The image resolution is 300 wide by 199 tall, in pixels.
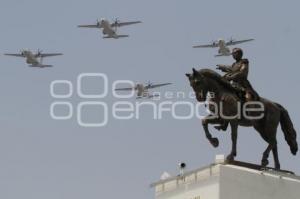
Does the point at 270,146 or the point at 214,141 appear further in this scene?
the point at 270,146

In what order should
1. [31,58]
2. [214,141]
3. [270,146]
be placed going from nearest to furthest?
[214,141]
[270,146]
[31,58]

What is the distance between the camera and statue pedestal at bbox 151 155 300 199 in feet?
70.4

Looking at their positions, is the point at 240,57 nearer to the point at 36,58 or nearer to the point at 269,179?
the point at 269,179

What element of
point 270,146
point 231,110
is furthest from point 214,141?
point 270,146

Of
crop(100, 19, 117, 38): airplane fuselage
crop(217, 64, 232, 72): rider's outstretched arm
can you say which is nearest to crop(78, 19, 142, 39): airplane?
Answer: crop(100, 19, 117, 38): airplane fuselage

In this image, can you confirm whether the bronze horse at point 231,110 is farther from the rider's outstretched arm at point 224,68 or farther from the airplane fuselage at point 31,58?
the airplane fuselage at point 31,58

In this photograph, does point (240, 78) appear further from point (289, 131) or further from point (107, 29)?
point (107, 29)

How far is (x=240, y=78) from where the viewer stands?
23.1 metres

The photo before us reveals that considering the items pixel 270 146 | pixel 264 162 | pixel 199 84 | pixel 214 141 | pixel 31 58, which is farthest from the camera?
pixel 31 58

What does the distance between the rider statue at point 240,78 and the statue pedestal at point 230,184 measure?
1.42 meters

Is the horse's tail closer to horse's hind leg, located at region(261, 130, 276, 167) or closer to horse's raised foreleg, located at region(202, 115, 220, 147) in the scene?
horse's hind leg, located at region(261, 130, 276, 167)

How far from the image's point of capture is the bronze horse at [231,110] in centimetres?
2242

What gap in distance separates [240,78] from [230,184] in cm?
292

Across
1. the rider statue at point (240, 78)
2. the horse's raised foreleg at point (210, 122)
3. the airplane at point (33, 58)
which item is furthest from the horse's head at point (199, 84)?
the airplane at point (33, 58)
